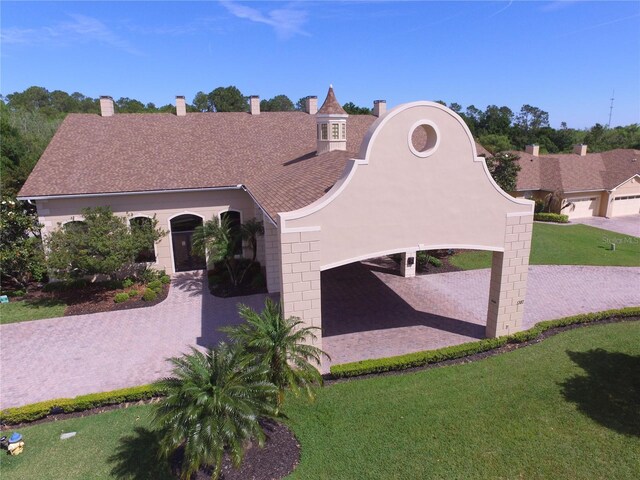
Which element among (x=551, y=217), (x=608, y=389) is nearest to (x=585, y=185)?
(x=551, y=217)

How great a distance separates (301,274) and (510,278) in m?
7.71

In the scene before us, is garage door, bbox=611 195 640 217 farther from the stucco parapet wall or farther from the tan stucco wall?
the tan stucco wall

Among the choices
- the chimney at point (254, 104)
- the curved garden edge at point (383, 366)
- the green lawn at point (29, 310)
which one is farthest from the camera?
the chimney at point (254, 104)

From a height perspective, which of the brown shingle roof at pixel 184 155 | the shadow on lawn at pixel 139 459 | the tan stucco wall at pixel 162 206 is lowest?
the shadow on lawn at pixel 139 459

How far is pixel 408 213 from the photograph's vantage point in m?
13.2

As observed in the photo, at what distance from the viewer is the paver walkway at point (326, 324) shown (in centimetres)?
1334

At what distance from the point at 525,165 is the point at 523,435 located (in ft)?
118

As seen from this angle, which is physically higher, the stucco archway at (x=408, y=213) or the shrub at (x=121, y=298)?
the stucco archway at (x=408, y=213)

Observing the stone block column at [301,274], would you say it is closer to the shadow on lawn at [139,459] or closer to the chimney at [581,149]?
the shadow on lawn at [139,459]

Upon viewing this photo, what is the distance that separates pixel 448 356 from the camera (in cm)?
1366

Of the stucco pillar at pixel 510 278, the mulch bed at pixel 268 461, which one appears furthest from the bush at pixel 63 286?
the stucco pillar at pixel 510 278

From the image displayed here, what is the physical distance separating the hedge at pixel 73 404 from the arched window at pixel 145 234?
950cm

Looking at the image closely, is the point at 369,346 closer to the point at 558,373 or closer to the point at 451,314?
the point at 451,314

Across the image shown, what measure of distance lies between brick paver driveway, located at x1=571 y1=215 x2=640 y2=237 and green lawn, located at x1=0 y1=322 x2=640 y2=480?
A: 81.6ft
